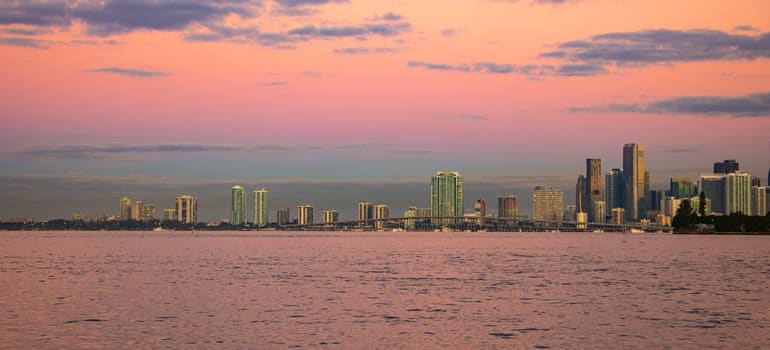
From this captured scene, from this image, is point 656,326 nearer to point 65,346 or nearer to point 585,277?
point 65,346

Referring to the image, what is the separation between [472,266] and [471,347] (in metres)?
57.6

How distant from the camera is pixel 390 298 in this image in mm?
55062

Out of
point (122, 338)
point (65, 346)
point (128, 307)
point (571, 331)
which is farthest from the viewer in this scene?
point (128, 307)

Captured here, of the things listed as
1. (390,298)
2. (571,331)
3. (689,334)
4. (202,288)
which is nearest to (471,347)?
(571,331)

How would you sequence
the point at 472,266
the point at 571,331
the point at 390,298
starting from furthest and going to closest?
the point at 472,266, the point at 390,298, the point at 571,331

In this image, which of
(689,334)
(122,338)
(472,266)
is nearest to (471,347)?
(689,334)

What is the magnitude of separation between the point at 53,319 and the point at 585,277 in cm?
4357

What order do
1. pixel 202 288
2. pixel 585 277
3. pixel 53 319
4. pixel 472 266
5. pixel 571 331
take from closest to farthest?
1. pixel 571 331
2. pixel 53 319
3. pixel 202 288
4. pixel 585 277
5. pixel 472 266

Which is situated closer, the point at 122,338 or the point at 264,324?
the point at 122,338

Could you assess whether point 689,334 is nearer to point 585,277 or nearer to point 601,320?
point 601,320

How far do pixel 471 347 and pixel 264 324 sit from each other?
10891 mm

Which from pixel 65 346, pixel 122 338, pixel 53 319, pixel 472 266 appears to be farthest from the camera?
pixel 472 266

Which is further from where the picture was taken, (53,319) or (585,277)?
(585,277)

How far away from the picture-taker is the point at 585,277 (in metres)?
75.4
